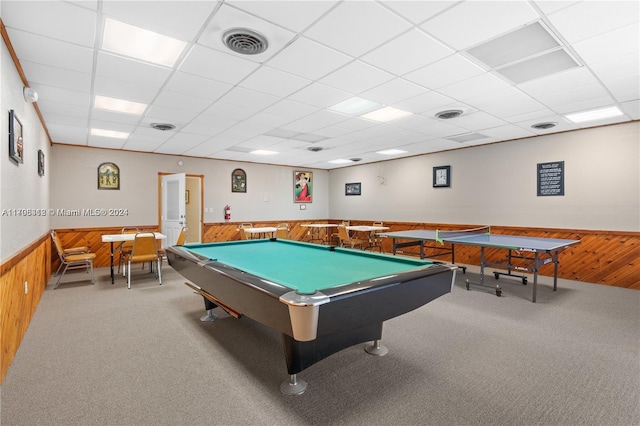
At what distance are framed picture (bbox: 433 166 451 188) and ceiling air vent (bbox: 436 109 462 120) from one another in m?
2.82

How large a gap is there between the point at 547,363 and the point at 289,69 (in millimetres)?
3499

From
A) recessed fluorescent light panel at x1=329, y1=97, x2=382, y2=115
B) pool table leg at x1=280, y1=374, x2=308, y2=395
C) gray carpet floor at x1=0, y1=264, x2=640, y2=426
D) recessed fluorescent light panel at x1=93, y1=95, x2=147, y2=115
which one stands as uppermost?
recessed fluorescent light panel at x1=329, y1=97, x2=382, y2=115

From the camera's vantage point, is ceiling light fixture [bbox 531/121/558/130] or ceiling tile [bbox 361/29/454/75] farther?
ceiling light fixture [bbox 531/121/558/130]

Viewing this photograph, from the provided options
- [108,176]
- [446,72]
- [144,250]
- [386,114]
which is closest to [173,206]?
[108,176]

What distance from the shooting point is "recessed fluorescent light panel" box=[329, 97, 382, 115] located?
404 centimetres

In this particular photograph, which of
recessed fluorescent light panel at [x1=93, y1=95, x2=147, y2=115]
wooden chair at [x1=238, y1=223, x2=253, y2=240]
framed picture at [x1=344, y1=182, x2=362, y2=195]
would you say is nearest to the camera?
recessed fluorescent light panel at [x1=93, y1=95, x2=147, y2=115]

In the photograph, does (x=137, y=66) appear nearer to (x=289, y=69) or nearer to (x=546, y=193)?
(x=289, y=69)

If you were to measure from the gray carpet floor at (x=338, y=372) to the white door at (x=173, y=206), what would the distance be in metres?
3.02

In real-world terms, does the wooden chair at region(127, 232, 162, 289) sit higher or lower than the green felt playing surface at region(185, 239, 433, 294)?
lower

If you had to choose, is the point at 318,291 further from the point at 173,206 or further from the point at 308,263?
the point at 173,206

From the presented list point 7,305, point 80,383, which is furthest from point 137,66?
point 80,383

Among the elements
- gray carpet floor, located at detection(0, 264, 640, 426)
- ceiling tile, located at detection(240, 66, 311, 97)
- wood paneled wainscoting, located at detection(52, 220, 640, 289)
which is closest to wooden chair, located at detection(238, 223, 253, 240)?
wood paneled wainscoting, located at detection(52, 220, 640, 289)

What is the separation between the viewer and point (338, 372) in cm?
240

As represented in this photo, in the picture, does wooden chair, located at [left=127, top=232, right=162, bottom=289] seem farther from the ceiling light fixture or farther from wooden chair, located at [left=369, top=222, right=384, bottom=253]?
the ceiling light fixture
